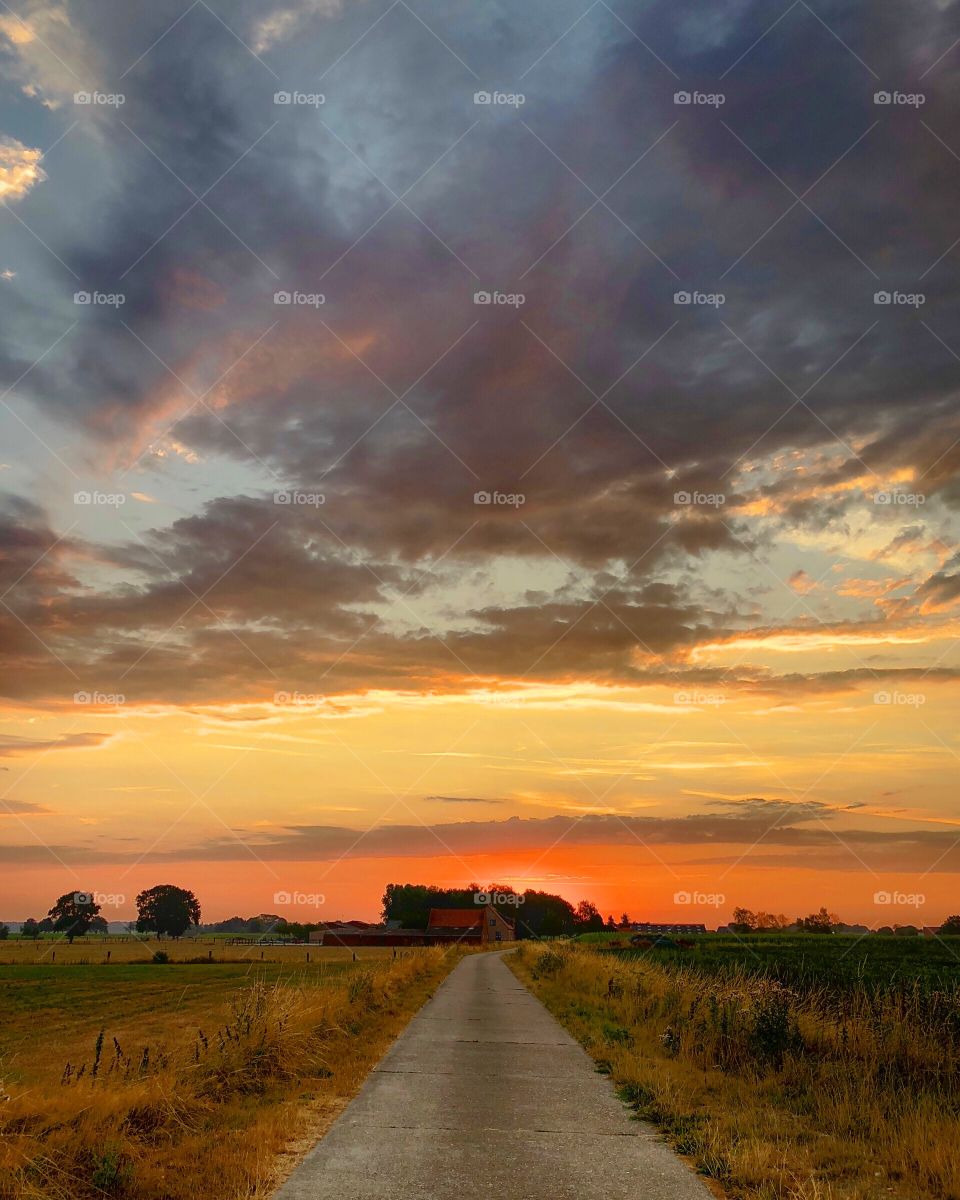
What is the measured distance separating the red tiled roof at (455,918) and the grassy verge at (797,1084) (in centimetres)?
12796

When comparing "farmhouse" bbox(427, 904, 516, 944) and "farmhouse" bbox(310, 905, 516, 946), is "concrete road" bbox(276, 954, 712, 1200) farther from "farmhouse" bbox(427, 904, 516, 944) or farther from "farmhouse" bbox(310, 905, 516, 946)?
"farmhouse" bbox(427, 904, 516, 944)

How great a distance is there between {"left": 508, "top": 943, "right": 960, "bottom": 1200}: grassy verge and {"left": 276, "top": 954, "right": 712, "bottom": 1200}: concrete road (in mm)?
461

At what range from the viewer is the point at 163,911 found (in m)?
194

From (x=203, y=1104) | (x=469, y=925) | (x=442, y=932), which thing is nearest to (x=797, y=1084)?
(x=203, y=1104)

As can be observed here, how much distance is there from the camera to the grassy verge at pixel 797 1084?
23.7 ft

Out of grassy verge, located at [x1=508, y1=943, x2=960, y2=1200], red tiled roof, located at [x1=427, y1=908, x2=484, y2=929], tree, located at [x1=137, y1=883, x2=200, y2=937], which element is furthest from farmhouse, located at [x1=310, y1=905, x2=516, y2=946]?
grassy verge, located at [x1=508, y1=943, x2=960, y2=1200]

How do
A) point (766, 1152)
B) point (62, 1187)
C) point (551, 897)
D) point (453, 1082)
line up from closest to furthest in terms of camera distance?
point (62, 1187)
point (766, 1152)
point (453, 1082)
point (551, 897)

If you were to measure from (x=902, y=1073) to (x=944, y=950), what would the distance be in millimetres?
69823

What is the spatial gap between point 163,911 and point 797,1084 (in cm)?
20719

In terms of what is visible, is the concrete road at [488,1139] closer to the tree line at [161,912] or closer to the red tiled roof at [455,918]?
the red tiled roof at [455,918]

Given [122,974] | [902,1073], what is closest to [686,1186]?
[902,1073]

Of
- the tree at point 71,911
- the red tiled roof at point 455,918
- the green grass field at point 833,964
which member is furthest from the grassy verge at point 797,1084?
the tree at point 71,911

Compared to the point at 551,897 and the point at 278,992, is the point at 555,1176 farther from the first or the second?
the point at 551,897

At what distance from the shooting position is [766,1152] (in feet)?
24.6
